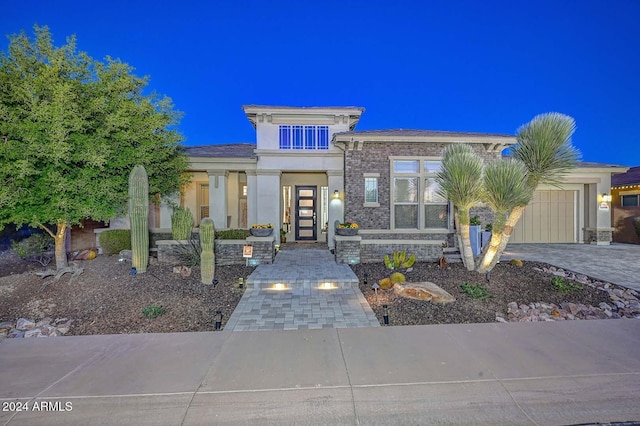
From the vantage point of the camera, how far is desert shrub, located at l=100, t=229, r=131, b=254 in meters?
9.38

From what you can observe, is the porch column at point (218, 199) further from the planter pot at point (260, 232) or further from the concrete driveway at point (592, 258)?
the concrete driveway at point (592, 258)

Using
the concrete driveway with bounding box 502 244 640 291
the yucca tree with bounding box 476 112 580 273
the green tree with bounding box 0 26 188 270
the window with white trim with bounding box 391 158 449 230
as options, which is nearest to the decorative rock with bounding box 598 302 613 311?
the concrete driveway with bounding box 502 244 640 291

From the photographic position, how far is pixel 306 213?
12.9 meters

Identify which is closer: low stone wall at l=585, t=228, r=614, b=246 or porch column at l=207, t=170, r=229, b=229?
porch column at l=207, t=170, r=229, b=229

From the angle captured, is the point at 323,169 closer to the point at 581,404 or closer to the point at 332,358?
the point at 332,358

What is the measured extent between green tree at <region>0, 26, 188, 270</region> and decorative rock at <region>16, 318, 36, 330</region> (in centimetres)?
268

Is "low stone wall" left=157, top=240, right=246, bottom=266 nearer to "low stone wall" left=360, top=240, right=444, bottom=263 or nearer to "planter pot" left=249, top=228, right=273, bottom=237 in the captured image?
"planter pot" left=249, top=228, right=273, bottom=237

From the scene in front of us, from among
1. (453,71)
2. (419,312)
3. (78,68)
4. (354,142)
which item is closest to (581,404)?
(419,312)

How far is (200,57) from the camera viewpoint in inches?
2219

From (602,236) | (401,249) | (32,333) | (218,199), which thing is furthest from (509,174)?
(602,236)

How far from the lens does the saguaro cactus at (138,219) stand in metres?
6.91

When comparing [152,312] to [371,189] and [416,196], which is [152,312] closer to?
[371,189]

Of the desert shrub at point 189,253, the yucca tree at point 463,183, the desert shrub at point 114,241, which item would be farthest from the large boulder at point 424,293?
the desert shrub at point 114,241

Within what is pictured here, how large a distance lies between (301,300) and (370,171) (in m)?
6.10
